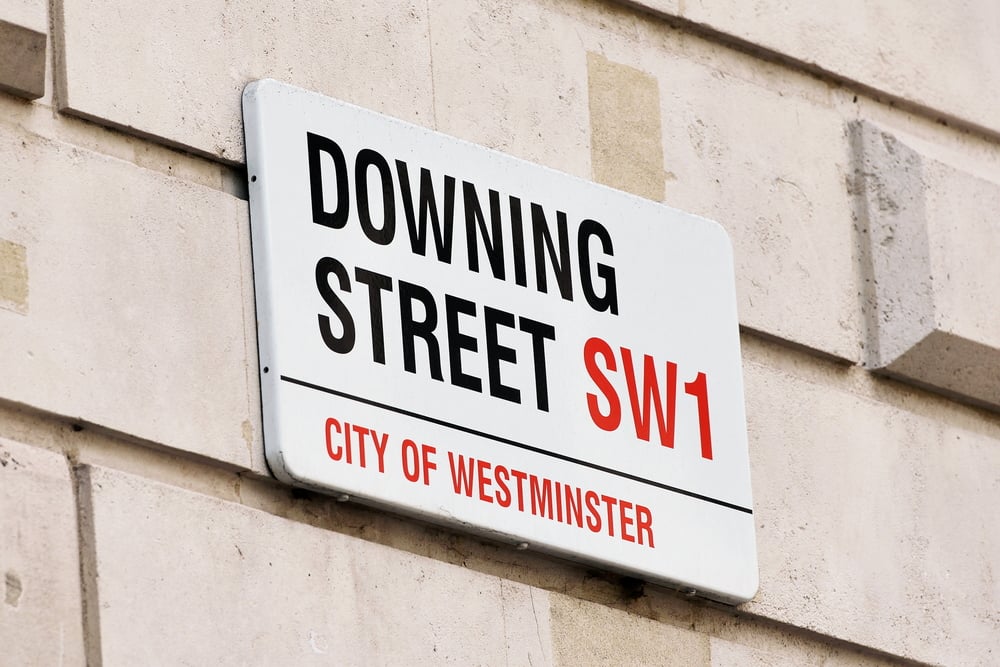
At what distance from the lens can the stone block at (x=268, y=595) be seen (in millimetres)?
4168

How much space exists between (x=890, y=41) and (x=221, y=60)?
5.59 ft

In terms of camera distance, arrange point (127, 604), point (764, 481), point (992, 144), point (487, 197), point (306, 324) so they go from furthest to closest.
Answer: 1. point (992, 144)
2. point (764, 481)
3. point (487, 197)
4. point (306, 324)
5. point (127, 604)

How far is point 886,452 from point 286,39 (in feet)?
4.89

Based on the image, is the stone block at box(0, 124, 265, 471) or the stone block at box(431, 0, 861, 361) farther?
the stone block at box(431, 0, 861, 361)

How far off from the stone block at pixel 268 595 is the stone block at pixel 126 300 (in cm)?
12

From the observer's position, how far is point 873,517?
5344 mm

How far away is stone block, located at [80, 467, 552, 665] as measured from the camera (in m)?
4.17

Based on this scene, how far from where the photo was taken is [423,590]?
4543 mm

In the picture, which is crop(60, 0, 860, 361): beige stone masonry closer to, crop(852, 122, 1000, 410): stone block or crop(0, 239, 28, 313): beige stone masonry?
crop(852, 122, 1000, 410): stone block

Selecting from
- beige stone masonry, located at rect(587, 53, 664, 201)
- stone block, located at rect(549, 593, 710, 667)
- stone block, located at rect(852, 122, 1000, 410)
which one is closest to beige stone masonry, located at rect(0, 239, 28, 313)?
stone block, located at rect(549, 593, 710, 667)

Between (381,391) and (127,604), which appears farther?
(381,391)

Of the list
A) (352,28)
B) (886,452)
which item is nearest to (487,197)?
(352,28)

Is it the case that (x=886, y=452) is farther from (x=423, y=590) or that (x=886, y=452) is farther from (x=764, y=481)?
(x=423, y=590)

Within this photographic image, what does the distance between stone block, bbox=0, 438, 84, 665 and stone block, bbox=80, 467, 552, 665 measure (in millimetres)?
36
